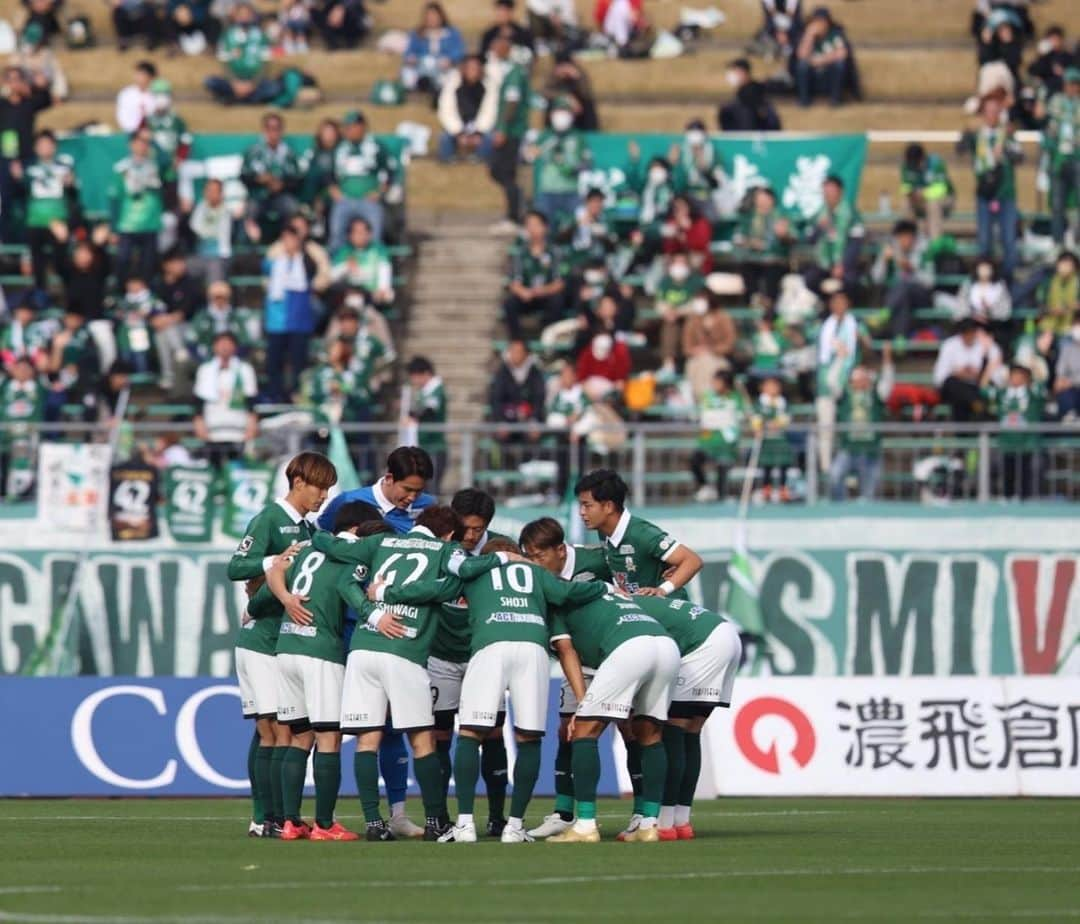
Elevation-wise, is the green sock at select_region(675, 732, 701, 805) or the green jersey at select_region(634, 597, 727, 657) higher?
the green jersey at select_region(634, 597, 727, 657)

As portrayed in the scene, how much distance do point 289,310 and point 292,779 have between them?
1407cm

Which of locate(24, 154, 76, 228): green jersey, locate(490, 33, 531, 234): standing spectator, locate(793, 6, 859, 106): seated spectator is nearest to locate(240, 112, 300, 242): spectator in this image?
locate(24, 154, 76, 228): green jersey

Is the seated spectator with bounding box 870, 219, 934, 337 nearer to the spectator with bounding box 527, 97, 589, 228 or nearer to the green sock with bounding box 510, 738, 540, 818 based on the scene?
the spectator with bounding box 527, 97, 589, 228

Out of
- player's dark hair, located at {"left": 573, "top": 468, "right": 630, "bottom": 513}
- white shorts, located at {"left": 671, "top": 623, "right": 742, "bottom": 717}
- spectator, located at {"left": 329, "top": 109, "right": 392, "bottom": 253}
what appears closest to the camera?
player's dark hair, located at {"left": 573, "top": 468, "right": 630, "bottom": 513}

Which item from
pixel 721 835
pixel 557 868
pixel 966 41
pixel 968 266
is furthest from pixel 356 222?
pixel 557 868

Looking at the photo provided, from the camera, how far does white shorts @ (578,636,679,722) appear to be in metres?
15.2

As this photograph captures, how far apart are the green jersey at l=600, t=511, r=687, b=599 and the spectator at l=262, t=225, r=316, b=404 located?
12875mm

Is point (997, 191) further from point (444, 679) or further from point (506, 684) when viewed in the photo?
point (506, 684)

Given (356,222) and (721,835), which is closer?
(721,835)

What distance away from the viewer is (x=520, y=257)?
29766mm

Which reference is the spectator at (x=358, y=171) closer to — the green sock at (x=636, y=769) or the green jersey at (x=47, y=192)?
the green jersey at (x=47, y=192)

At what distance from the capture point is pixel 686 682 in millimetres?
16047

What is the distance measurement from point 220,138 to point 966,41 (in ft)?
35.5

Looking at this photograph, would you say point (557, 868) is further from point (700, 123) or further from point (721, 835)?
point (700, 123)
